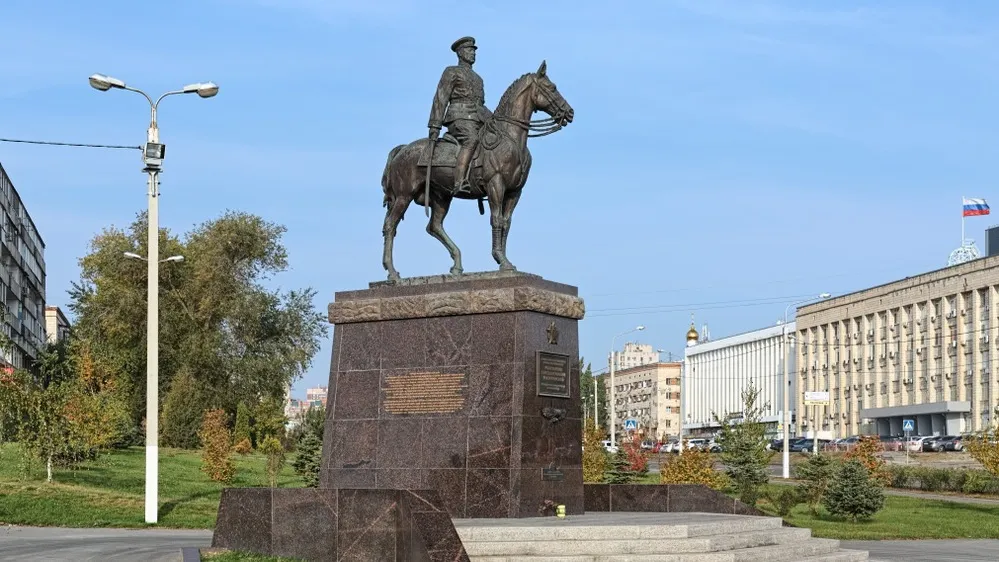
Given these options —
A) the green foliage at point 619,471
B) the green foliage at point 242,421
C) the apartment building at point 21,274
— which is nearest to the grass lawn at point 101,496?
the green foliage at point 619,471

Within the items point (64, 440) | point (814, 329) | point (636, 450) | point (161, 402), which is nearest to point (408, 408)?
point (64, 440)

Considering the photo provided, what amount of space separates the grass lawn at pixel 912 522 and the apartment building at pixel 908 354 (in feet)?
156

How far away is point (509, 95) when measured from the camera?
17859 mm

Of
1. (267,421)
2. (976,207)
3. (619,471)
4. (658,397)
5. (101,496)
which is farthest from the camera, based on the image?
(658,397)

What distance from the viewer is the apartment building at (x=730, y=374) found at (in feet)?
405

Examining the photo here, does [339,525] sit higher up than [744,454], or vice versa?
[339,525]

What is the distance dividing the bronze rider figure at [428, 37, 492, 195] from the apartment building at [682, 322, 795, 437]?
3789 inches

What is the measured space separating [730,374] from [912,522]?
370ft

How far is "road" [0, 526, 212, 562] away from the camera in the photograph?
15.4m

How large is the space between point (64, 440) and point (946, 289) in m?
70.2

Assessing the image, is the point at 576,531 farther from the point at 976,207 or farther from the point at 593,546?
the point at 976,207

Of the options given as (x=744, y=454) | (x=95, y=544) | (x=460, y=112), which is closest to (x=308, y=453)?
(x=744, y=454)

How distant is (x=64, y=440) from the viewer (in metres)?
29.1

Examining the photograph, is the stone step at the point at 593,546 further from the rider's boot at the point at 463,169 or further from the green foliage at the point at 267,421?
the green foliage at the point at 267,421
